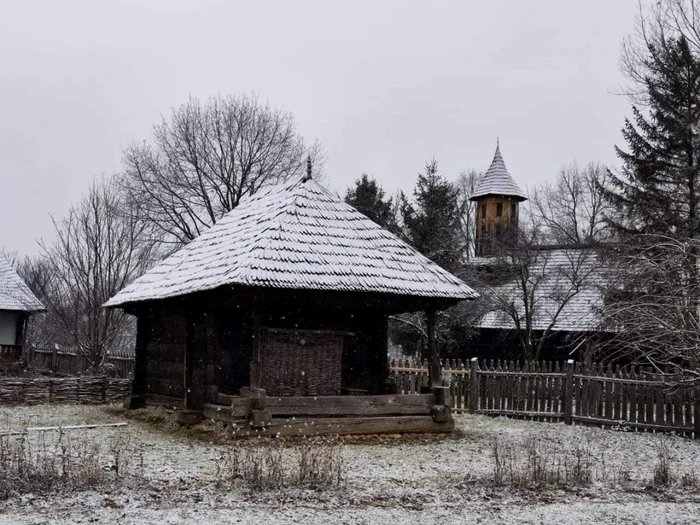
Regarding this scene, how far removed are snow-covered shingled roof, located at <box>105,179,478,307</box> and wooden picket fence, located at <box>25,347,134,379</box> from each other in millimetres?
7947

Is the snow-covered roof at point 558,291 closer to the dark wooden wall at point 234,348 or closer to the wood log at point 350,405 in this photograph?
the wood log at point 350,405

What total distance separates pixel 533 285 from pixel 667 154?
230 inches

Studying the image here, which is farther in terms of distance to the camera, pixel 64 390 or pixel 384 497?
pixel 64 390

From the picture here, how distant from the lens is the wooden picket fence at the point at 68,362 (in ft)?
78.2

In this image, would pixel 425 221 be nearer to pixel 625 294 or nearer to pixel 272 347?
pixel 625 294

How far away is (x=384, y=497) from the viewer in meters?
8.23

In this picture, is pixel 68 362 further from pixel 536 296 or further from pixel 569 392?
pixel 569 392

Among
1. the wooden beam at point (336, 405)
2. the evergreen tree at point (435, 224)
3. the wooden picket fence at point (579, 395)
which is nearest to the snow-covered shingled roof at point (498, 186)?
the evergreen tree at point (435, 224)

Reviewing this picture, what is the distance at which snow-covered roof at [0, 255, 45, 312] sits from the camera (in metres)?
31.5

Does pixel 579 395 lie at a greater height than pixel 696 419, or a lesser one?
greater

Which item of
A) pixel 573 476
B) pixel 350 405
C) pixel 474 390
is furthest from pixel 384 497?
pixel 474 390

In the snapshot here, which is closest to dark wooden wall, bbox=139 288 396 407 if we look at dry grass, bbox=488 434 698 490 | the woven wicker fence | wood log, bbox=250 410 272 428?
wood log, bbox=250 410 272 428

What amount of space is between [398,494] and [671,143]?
19.0 metres

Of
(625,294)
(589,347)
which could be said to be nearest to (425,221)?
(589,347)
